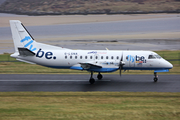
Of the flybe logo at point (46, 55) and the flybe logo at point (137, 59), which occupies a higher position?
the flybe logo at point (46, 55)

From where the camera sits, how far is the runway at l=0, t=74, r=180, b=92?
22.3 meters

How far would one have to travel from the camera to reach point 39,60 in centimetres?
2577

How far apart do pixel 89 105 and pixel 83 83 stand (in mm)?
8215

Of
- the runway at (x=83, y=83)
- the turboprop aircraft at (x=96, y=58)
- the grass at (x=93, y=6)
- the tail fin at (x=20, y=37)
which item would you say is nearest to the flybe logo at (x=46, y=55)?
the turboprop aircraft at (x=96, y=58)

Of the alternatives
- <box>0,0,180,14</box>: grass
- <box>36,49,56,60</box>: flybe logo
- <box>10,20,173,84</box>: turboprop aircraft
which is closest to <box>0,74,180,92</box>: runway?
<box>10,20,173,84</box>: turboprop aircraft

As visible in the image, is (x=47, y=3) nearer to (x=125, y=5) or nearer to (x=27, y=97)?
(x=125, y=5)

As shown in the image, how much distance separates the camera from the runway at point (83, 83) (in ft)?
73.2

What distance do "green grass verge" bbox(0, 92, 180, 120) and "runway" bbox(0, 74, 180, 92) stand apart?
1.89 meters

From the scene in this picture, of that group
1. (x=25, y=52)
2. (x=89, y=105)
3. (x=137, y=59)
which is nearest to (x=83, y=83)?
(x=137, y=59)

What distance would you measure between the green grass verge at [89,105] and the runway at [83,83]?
1.89 metres

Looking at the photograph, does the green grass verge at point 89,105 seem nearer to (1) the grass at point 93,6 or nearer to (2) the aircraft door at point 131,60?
(2) the aircraft door at point 131,60

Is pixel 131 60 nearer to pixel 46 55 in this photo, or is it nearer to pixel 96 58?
pixel 96 58

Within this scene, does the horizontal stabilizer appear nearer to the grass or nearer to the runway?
the runway

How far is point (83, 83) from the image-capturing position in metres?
24.8
